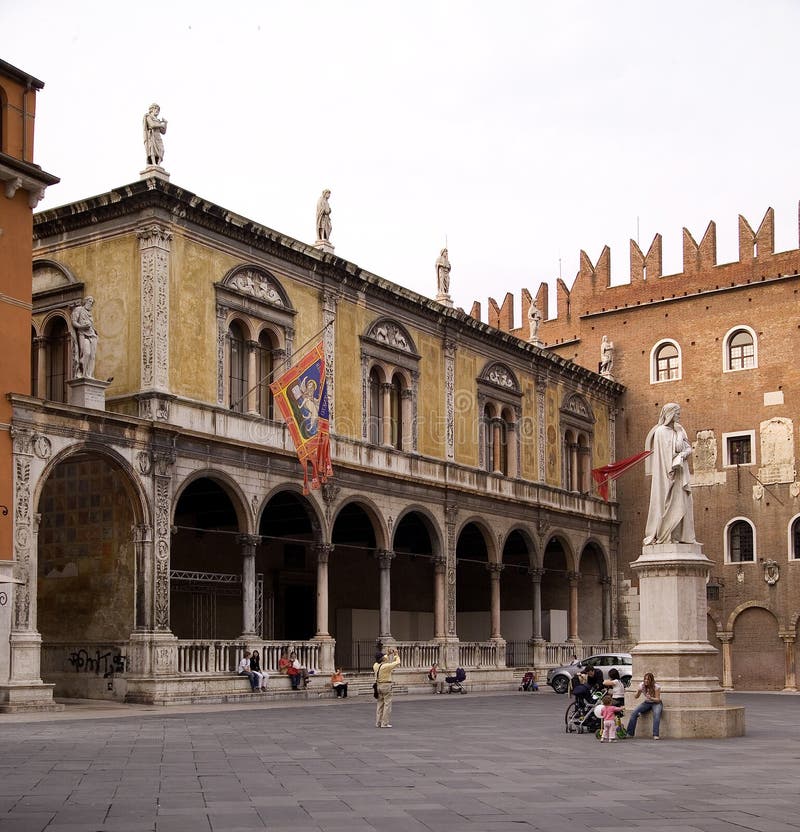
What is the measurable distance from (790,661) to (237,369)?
867 inches

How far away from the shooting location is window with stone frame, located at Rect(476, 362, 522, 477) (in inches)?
1454

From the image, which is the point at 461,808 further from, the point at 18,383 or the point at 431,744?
the point at 18,383

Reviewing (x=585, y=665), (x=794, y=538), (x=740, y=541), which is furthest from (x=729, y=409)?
(x=585, y=665)

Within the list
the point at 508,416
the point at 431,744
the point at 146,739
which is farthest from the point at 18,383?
the point at 508,416

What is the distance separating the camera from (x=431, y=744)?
16.8m

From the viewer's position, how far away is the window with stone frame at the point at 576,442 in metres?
41.8

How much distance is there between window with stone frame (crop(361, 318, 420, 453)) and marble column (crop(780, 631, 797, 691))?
15.2 meters

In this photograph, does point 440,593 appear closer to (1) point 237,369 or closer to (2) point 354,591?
(2) point 354,591

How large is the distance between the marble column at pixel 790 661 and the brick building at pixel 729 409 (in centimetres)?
4

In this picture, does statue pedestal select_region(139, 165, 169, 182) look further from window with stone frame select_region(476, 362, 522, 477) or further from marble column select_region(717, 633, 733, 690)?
marble column select_region(717, 633, 733, 690)

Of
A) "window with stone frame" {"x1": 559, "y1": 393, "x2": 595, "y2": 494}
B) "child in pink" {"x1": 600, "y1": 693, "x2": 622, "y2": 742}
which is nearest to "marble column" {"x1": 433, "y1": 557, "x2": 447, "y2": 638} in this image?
"window with stone frame" {"x1": 559, "y1": 393, "x2": 595, "y2": 494}

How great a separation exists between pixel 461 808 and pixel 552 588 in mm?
32894

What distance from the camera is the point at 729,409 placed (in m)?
42.6

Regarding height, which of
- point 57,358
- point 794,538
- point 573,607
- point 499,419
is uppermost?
point 57,358
